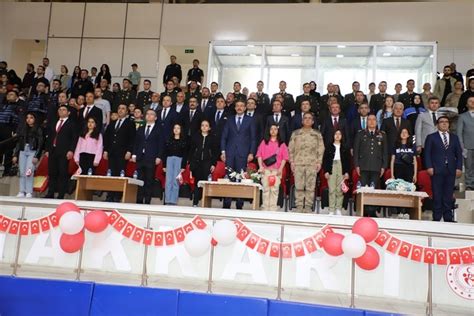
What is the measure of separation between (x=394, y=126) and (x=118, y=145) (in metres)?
4.79

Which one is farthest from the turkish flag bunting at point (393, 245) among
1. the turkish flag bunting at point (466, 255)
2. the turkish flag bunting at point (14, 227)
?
the turkish flag bunting at point (14, 227)

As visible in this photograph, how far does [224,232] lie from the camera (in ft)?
16.2

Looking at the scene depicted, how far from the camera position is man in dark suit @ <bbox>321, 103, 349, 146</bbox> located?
24.7 feet

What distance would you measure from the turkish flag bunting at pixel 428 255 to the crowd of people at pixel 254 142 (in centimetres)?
196

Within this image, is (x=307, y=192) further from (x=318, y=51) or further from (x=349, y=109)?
(x=318, y=51)

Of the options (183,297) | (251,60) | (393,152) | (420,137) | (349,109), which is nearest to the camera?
(183,297)

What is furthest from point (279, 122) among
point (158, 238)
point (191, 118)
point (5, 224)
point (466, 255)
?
point (5, 224)

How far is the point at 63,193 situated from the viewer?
7.53 m

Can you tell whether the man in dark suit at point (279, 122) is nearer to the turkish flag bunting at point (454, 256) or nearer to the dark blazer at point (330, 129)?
the dark blazer at point (330, 129)

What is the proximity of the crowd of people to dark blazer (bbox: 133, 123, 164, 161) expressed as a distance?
0.7 inches

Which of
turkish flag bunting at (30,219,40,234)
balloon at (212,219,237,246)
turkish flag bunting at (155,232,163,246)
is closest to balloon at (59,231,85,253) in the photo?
turkish flag bunting at (30,219,40,234)

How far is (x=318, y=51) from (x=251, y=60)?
1.87 metres

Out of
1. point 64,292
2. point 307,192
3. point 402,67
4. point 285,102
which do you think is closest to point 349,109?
point 285,102

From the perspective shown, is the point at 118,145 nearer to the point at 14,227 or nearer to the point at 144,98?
the point at 144,98
